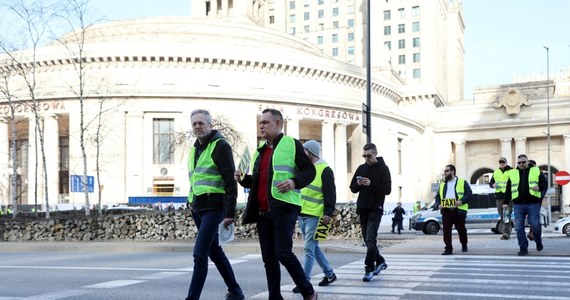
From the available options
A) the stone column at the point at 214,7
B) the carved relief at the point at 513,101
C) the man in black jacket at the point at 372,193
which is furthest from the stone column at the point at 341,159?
the man in black jacket at the point at 372,193

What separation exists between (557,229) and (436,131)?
187ft

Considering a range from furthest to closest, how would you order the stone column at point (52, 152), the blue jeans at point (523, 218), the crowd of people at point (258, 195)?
the stone column at point (52, 152), the blue jeans at point (523, 218), the crowd of people at point (258, 195)

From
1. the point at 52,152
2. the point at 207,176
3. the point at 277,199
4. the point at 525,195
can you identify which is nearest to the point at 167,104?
the point at 52,152

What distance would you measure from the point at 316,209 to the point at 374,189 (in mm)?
1051

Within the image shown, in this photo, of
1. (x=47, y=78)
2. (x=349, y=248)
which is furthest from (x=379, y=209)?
(x=47, y=78)

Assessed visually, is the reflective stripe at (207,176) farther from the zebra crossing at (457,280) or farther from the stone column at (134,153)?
the stone column at (134,153)

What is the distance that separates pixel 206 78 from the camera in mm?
54531

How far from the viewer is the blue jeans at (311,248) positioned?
353 inches

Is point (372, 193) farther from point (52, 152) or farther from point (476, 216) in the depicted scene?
point (52, 152)

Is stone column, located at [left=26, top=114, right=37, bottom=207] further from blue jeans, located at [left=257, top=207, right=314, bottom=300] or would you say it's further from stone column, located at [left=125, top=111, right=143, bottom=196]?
blue jeans, located at [left=257, top=207, right=314, bottom=300]

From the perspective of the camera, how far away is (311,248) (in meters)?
8.99

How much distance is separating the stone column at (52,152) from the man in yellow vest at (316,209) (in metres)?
47.2

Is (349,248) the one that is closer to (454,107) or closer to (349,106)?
(349,106)

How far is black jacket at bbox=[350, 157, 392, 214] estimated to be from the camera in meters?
9.69
